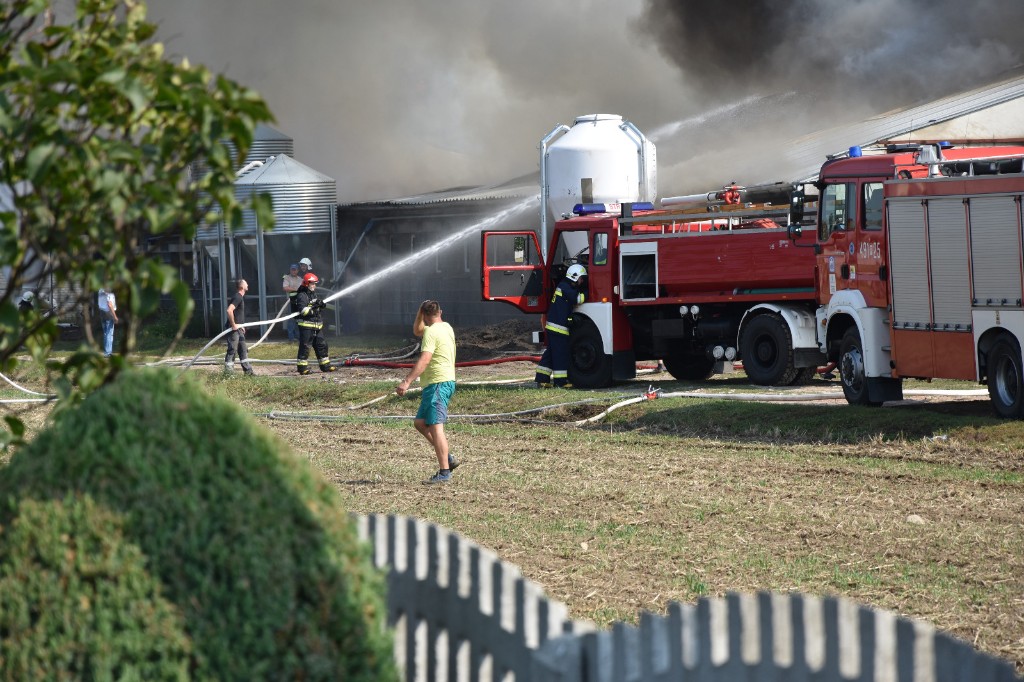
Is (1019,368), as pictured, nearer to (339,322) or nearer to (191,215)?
(191,215)

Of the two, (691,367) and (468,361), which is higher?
(468,361)

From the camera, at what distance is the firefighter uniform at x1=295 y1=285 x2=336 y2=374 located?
22.5m

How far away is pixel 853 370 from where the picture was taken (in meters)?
14.9

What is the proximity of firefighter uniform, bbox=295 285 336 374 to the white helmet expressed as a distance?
538cm

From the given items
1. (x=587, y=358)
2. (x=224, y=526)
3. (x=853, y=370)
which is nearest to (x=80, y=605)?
(x=224, y=526)

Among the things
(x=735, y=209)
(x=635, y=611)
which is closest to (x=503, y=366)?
(x=735, y=209)

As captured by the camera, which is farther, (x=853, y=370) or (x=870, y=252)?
(x=853, y=370)

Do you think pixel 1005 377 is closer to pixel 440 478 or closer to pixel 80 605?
pixel 440 478

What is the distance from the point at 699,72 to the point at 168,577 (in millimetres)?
45467

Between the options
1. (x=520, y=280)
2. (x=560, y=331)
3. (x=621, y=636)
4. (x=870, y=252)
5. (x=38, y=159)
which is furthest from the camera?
(x=520, y=280)

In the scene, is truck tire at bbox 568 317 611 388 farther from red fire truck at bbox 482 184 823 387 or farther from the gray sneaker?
the gray sneaker

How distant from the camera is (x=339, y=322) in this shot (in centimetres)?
3178

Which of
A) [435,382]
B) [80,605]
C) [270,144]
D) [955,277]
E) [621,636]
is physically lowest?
[621,636]

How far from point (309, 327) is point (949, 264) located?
12.1 meters
